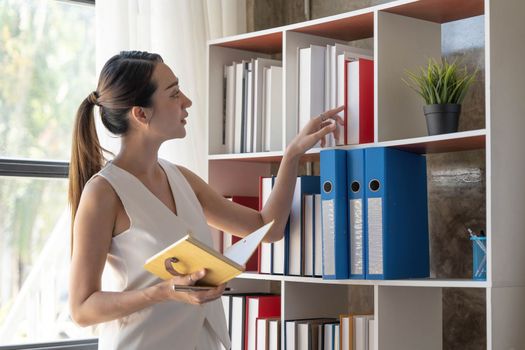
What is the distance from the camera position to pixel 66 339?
10.7 ft

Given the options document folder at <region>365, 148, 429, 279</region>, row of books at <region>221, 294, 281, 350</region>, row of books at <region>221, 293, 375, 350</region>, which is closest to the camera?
document folder at <region>365, 148, 429, 279</region>

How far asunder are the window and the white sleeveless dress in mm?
892

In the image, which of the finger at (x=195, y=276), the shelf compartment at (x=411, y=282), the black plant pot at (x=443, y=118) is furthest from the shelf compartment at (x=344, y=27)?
the finger at (x=195, y=276)

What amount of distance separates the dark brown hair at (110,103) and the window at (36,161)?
77 cm

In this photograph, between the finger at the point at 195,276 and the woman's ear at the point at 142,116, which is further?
the woman's ear at the point at 142,116

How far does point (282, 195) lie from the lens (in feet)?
9.02

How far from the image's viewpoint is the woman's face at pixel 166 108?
243 cm

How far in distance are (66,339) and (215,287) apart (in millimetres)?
1386

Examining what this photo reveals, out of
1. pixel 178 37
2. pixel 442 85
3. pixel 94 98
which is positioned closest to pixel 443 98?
pixel 442 85

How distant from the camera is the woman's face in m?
2.43

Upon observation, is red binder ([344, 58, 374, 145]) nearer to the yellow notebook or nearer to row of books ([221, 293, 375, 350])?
row of books ([221, 293, 375, 350])

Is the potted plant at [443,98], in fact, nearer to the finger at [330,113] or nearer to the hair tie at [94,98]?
the finger at [330,113]

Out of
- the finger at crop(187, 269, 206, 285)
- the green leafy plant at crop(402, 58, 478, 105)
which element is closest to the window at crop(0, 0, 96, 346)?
the finger at crop(187, 269, 206, 285)

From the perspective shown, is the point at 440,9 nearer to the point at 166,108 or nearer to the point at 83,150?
the point at 166,108
